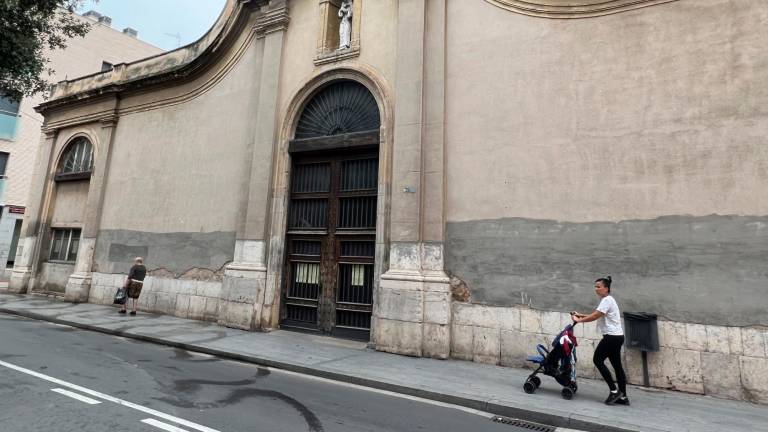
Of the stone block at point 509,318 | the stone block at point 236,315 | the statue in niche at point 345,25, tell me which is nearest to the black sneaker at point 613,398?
the stone block at point 509,318

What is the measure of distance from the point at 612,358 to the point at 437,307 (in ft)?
11.2

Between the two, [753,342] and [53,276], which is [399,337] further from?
[53,276]

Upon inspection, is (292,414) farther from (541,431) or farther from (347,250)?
(347,250)

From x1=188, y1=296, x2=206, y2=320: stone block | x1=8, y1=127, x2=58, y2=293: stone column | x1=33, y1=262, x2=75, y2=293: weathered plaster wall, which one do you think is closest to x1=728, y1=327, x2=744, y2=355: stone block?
x1=188, y1=296, x2=206, y2=320: stone block

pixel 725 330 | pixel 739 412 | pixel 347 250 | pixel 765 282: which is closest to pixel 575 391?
pixel 739 412

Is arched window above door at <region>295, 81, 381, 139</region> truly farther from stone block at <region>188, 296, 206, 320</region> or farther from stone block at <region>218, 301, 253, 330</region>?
stone block at <region>188, 296, 206, 320</region>

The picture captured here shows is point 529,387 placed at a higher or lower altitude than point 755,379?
lower

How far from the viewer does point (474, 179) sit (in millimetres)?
8984

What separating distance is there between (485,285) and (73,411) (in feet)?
Answer: 22.2

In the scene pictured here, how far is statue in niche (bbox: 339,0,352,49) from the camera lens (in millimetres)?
11305

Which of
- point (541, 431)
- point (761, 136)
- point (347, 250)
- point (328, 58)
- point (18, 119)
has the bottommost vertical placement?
point (541, 431)

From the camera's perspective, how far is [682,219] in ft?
23.3

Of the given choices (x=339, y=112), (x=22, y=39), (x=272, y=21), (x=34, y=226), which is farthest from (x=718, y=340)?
(x=34, y=226)

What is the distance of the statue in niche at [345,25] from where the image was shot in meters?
11.3
